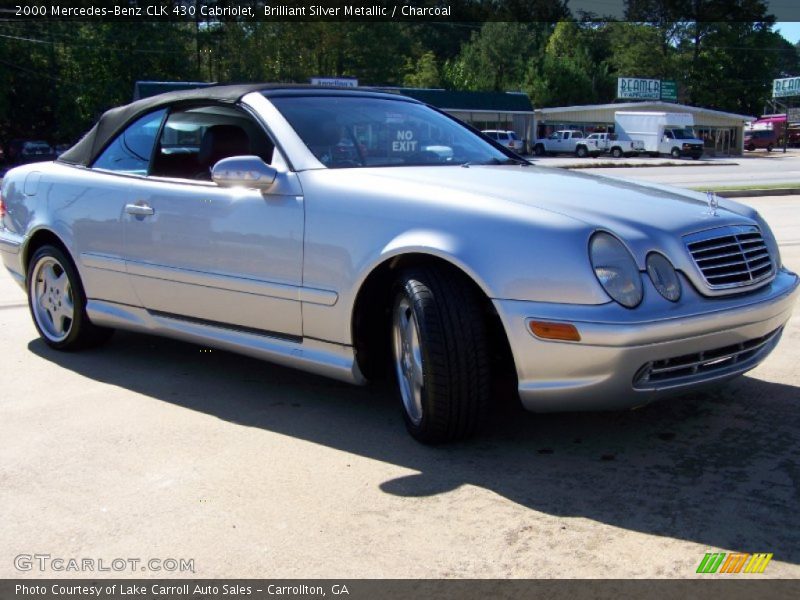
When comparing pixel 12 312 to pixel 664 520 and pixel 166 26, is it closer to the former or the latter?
pixel 664 520

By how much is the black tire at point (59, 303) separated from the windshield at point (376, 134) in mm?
1741

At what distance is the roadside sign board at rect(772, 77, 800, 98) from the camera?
257 ft

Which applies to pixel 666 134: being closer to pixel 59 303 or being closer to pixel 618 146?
pixel 618 146

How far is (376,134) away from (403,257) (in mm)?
974

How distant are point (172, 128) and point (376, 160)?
135cm

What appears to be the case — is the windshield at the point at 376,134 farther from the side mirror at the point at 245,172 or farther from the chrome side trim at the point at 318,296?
the chrome side trim at the point at 318,296

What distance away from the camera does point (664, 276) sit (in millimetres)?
3252

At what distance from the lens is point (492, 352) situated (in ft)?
12.3

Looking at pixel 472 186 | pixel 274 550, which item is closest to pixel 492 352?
pixel 472 186

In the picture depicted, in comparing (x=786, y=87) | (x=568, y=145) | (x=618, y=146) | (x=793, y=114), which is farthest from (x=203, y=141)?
(x=786, y=87)

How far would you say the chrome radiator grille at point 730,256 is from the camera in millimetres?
3391

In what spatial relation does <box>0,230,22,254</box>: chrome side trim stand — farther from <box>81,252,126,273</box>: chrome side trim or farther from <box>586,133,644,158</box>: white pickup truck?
<box>586,133,644,158</box>: white pickup truck

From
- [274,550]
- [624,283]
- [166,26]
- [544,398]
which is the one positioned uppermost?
[166,26]
